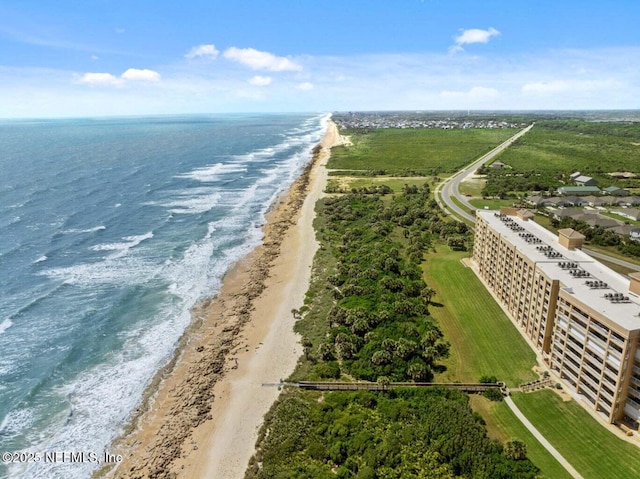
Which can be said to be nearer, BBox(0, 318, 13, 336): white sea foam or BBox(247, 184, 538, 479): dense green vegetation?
BBox(247, 184, 538, 479): dense green vegetation

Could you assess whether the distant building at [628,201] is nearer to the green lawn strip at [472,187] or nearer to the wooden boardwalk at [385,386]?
the green lawn strip at [472,187]

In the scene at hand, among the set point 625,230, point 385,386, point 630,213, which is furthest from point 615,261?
point 385,386

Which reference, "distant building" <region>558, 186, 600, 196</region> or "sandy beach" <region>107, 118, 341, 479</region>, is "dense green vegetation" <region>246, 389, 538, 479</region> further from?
"distant building" <region>558, 186, 600, 196</region>

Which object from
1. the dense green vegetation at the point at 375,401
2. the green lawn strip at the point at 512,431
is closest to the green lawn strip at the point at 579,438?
the green lawn strip at the point at 512,431

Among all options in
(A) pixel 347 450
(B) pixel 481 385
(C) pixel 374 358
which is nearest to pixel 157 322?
(C) pixel 374 358

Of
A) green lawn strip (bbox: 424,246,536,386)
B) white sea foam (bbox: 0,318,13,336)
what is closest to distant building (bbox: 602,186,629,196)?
green lawn strip (bbox: 424,246,536,386)

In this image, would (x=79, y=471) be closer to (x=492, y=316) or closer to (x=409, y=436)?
(x=409, y=436)

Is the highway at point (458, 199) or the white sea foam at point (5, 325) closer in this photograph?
the white sea foam at point (5, 325)
